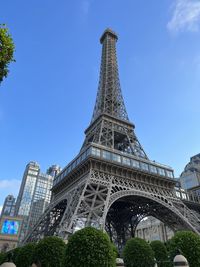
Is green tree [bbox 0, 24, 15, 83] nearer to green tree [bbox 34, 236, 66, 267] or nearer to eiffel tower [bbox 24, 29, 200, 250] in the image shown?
green tree [bbox 34, 236, 66, 267]

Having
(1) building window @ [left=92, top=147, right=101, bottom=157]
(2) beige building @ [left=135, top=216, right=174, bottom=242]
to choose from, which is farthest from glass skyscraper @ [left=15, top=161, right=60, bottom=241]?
(1) building window @ [left=92, top=147, right=101, bottom=157]

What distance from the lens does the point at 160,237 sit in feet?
274

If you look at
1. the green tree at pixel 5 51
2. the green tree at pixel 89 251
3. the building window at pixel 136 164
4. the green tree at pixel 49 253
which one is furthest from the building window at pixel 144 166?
the green tree at pixel 5 51

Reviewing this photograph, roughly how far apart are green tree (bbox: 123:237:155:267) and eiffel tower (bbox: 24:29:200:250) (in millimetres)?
5256

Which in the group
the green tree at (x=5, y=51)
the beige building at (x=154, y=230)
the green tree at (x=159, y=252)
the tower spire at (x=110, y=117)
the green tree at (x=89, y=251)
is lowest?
the green tree at (x=89, y=251)

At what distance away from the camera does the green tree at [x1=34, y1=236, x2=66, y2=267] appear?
73.7 feet

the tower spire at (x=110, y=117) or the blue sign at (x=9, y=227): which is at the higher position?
the tower spire at (x=110, y=117)

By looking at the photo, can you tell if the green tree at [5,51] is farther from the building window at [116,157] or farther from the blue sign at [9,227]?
the blue sign at [9,227]

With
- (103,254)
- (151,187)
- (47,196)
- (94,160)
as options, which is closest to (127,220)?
(151,187)

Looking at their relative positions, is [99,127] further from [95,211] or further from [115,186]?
[95,211]

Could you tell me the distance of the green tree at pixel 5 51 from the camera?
14.0 m

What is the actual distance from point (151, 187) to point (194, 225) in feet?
28.6

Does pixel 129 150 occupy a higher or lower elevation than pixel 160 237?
higher

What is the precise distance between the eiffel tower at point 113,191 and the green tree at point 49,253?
4563mm
